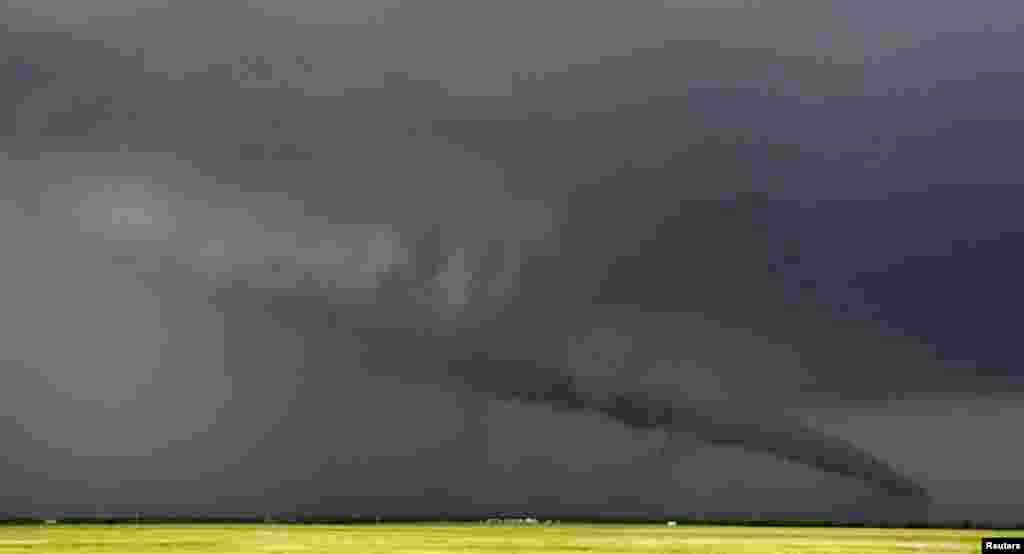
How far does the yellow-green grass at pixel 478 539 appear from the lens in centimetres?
303

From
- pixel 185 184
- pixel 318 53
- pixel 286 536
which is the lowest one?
pixel 286 536

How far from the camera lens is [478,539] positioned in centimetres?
311

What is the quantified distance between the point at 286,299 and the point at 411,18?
101 cm

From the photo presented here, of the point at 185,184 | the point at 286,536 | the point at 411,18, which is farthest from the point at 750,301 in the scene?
the point at 185,184

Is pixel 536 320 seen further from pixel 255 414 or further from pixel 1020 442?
pixel 1020 442

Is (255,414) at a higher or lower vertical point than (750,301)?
lower

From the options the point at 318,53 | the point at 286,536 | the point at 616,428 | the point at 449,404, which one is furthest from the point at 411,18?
the point at 286,536

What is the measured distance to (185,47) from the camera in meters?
3.27

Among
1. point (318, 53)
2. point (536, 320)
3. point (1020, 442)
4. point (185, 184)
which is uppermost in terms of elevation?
point (318, 53)

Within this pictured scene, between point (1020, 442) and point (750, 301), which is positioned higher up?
→ point (750, 301)

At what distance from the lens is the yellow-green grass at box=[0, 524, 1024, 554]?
303 centimetres

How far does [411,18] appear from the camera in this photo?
10.8 feet

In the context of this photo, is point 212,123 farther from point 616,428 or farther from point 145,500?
point 616,428

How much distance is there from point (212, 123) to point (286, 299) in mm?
626
